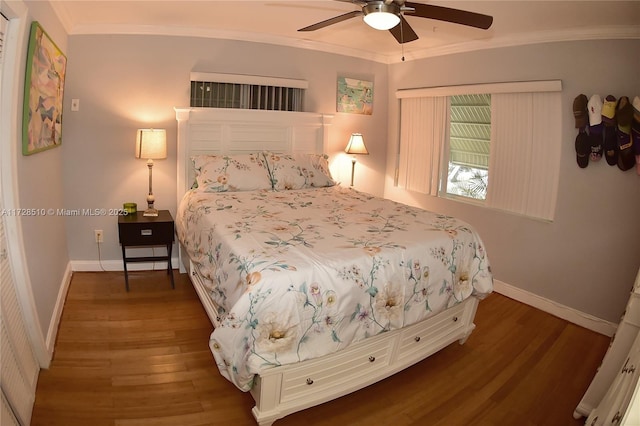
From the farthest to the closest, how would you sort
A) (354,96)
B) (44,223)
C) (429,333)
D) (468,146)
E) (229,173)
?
1. (354,96)
2. (468,146)
3. (229,173)
4. (44,223)
5. (429,333)

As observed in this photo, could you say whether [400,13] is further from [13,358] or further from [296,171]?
[13,358]

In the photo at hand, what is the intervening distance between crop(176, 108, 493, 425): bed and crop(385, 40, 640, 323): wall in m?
1.12

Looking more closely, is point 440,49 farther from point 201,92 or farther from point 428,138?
point 201,92

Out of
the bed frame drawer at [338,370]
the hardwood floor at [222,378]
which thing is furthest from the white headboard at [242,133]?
the bed frame drawer at [338,370]

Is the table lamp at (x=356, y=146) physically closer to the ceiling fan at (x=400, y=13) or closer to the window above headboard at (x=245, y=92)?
the window above headboard at (x=245, y=92)

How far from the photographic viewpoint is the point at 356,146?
13.0ft

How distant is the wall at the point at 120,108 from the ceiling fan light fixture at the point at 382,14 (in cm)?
192

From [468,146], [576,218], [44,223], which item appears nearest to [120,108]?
[44,223]

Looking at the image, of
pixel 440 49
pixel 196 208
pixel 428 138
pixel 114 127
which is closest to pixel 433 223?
pixel 196 208

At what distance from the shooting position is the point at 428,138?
3.97m

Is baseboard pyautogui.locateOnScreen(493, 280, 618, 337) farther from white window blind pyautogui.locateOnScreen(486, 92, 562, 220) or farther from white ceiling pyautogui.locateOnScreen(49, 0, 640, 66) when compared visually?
white ceiling pyautogui.locateOnScreen(49, 0, 640, 66)

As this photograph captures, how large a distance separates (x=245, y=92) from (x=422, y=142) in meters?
1.90

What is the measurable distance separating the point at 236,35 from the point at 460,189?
259 centimetres

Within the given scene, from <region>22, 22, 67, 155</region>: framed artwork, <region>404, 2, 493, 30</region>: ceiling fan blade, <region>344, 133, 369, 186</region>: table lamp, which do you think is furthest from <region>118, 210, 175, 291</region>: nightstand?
<region>404, 2, 493, 30</region>: ceiling fan blade
